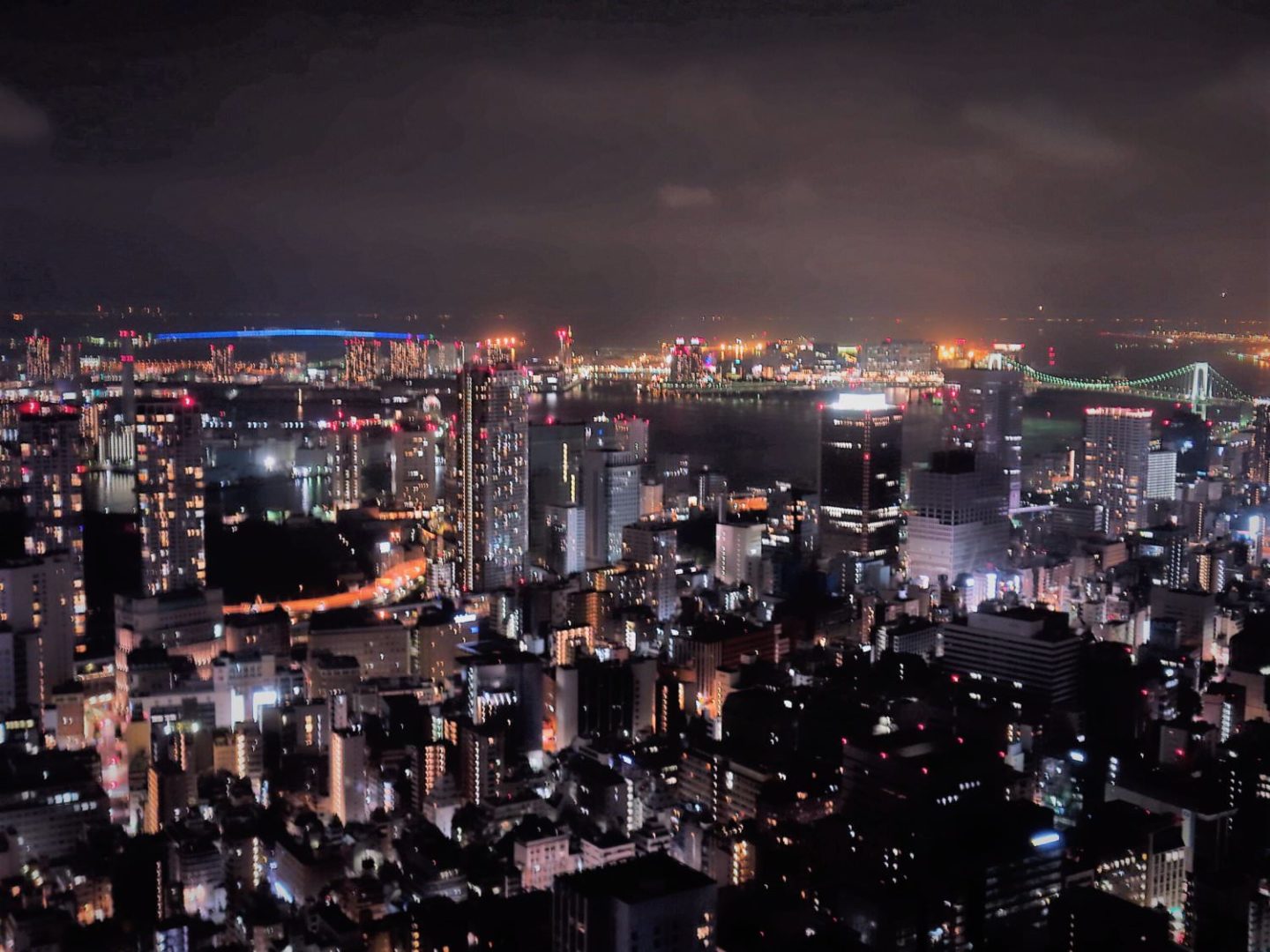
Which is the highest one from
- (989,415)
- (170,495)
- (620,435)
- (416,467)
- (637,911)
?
(989,415)

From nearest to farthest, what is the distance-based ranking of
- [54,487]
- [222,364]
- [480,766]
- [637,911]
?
[637,911] → [480,766] → [54,487] → [222,364]

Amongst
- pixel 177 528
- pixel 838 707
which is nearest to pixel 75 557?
pixel 177 528

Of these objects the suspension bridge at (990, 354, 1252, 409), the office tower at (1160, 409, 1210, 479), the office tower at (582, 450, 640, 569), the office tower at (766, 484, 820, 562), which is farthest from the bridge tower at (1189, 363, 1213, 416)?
the office tower at (582, 450, 640, 569)

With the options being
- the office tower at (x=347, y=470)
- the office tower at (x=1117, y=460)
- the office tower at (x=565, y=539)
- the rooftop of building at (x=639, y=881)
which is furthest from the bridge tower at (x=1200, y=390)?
the rooftop of building at (x=639, y=881)

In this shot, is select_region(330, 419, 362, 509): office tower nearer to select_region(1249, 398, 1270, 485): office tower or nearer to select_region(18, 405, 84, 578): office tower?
select_region(18, 405, 84, 578): office tower

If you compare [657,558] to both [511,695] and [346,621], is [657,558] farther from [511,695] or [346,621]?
[511,695]

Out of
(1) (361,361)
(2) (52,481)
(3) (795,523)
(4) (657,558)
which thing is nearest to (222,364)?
(1) (361,361)
